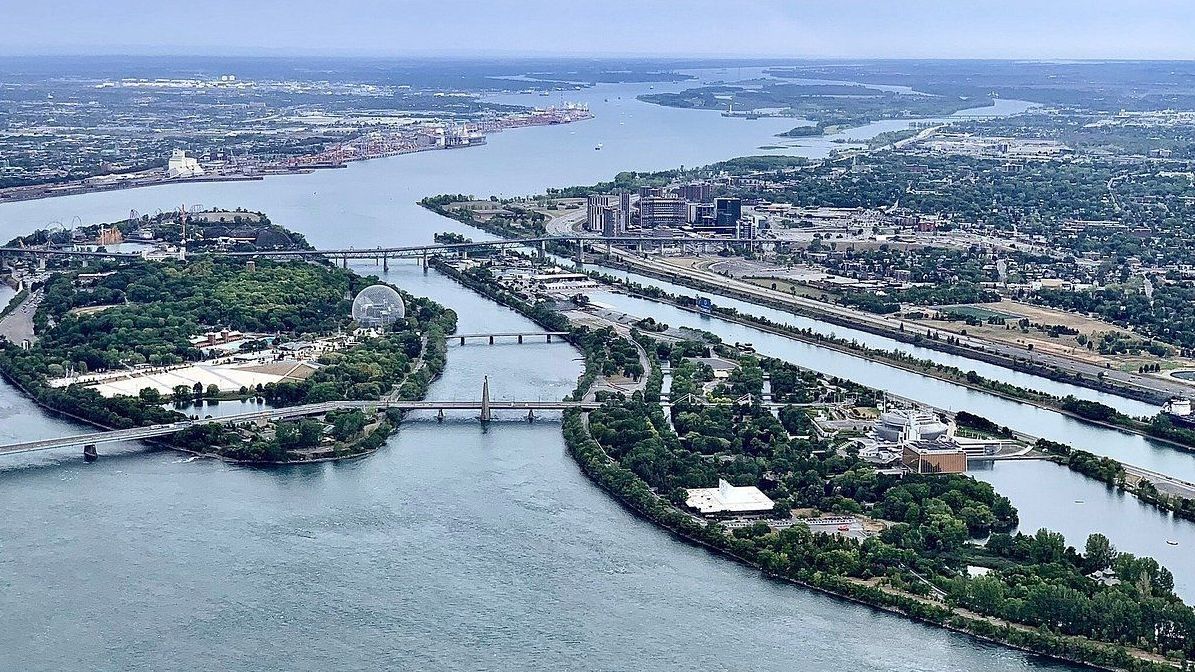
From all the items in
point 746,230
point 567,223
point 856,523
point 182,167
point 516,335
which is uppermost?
point 856,523

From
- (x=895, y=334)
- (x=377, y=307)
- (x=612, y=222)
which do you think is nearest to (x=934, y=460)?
(x=895, y=334)

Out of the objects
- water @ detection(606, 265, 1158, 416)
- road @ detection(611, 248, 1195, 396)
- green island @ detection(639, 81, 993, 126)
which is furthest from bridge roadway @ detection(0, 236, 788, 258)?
green island @ detection(639, 81, 993, 126)

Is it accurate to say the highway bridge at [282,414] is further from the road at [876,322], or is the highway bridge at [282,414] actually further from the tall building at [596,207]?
the tall building at [596,207]

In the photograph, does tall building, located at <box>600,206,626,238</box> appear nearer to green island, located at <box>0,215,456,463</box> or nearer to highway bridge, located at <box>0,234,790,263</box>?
highway bridge, located at <box>0,234,790,263</box>

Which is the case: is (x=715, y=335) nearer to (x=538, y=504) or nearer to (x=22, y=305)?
(x=538, y=504)

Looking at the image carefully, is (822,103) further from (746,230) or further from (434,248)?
(434,248)

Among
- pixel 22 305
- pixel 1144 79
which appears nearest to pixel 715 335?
pixel 22 305
